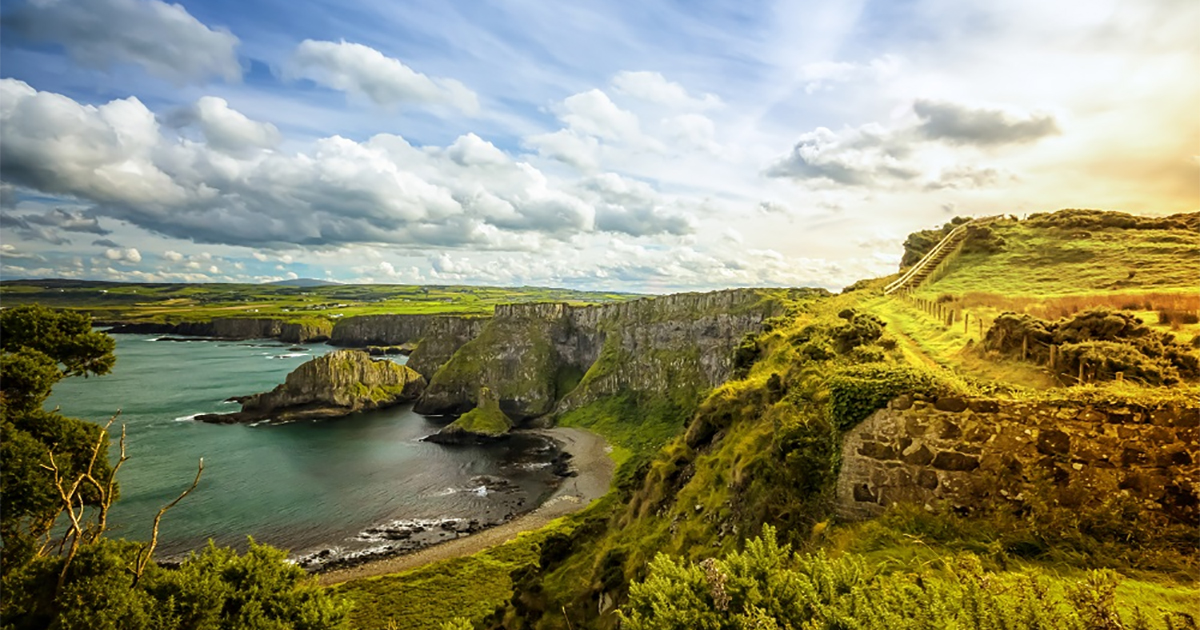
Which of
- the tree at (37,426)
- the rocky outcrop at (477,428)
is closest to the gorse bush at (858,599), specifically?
the tree at (37,426)

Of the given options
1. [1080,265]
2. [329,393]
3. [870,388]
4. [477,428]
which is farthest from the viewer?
[329,393]

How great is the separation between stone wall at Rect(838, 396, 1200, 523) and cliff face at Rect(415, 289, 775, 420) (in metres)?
72.1

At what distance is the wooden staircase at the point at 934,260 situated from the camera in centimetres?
3744

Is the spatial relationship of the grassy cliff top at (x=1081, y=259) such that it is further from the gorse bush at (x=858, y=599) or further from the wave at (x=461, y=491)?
the wave at (x=461, y=491)

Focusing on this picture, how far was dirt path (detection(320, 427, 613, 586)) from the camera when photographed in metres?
43.8

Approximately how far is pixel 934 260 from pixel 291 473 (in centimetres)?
7558

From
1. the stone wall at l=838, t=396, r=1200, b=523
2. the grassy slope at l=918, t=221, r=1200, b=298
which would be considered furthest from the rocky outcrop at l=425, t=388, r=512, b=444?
the stone wall at l=838, t=396, r=1200, b=523

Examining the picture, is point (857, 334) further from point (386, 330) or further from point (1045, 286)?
point (386, 330)

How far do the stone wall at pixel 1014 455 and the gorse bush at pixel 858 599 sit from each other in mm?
2481

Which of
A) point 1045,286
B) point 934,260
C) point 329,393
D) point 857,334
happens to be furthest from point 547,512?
point 329,393

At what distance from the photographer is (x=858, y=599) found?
6938 mm

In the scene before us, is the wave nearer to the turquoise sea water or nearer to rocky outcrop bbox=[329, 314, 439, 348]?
the turquoise sea water

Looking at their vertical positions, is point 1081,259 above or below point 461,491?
above

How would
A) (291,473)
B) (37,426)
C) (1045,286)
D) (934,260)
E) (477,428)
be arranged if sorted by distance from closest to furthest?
(37,426)
(1045,286)
(934,260)
(291,473)
(477,428)
